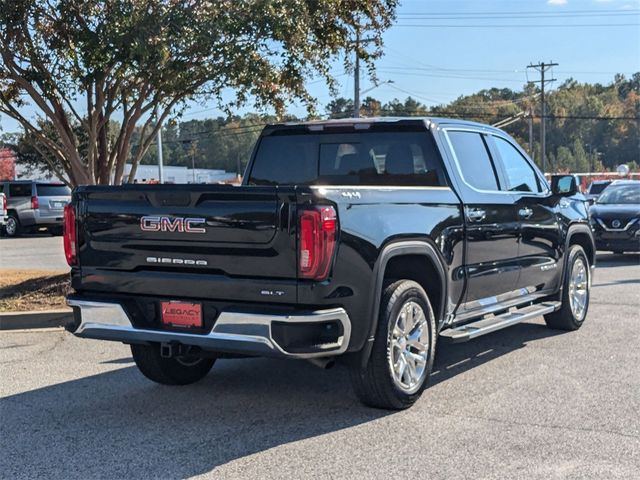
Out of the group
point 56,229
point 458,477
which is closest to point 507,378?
point 458,477

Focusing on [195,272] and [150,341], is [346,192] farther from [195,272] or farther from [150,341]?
[150,341]

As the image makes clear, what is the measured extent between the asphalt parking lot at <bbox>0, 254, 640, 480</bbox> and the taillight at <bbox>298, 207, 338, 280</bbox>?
3.47 feet

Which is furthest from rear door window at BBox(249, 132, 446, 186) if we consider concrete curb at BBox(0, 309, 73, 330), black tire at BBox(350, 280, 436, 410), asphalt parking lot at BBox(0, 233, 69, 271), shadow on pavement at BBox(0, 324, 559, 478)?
asphalt parking lot at BBox(0, 233, 69, 271)

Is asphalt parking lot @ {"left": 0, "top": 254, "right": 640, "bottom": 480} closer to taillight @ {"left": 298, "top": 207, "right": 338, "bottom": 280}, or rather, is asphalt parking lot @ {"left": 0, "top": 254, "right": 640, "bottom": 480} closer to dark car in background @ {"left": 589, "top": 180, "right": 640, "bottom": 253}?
taillight @ {"left": 298, "top": 207, "right": 338, "bottom": 280}

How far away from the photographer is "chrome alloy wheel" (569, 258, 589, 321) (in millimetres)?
7836

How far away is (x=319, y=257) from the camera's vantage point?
171 inches

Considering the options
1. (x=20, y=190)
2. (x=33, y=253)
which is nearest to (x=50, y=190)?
(x=20, y=190)

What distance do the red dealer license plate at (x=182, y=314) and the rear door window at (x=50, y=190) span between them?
66.6 feet

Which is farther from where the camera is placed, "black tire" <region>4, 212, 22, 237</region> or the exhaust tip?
"black tire" <region>4, 212, 22, 237</region>

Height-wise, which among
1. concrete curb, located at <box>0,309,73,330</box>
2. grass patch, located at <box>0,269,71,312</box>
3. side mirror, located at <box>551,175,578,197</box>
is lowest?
concrete curb, located at <box>0,309,73,330</box>

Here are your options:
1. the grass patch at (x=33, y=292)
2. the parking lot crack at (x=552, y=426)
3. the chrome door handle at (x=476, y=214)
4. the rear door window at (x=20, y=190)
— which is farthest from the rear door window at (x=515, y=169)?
the rear door window at (x=20, y=190)

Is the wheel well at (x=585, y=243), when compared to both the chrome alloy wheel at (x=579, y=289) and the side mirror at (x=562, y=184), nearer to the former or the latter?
the chrome alloy wheel at (x=579, y=289)

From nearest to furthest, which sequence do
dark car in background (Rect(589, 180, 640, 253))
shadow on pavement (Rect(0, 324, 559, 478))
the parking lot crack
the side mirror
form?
shadow on pavement (Rect(0, 324, 559, 478)) < the parking lot crack < the side mirror < dark car in background (Rect(589, 180, 640, 253))

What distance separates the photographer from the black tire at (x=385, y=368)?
488 cm
